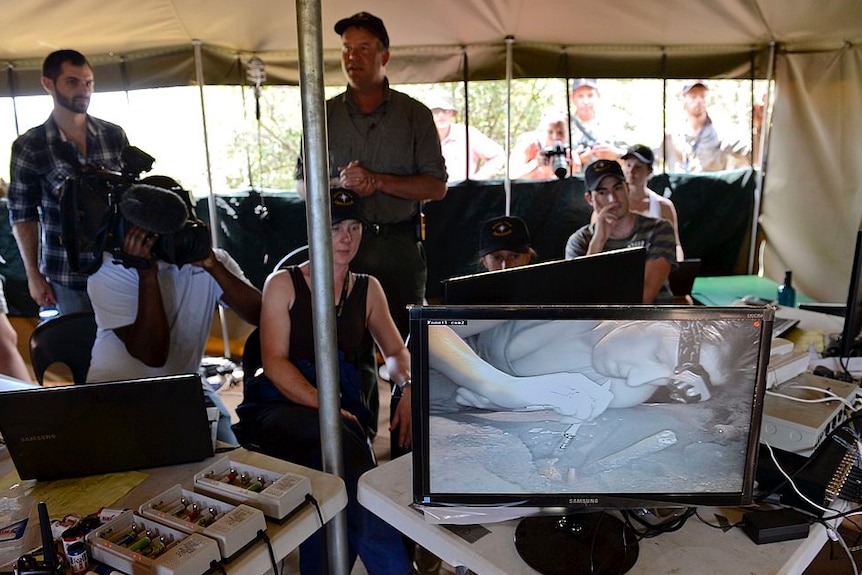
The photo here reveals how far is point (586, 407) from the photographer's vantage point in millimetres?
860

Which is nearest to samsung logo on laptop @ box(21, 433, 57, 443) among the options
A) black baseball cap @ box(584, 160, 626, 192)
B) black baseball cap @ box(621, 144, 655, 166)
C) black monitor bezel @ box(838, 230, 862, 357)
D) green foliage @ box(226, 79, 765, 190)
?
black monitor bezel @ box(838, 230, 862, 357)

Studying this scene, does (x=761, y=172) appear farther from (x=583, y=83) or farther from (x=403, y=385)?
(x=403, y=385)

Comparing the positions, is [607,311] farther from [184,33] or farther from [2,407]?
[184,33]

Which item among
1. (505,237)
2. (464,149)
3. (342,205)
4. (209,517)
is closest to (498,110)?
(464,149)

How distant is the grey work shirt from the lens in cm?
259

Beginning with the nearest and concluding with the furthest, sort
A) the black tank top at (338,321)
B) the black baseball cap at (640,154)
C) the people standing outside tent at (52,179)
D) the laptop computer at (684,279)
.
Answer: the black tank top at (338,321), the people standing outside tent at (52,179), the laptop computer at (684,279), the black baseball cap at (640,154)

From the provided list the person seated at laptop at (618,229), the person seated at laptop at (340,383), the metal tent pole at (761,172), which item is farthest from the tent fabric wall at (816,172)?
the person seated at laptop at (340,383)

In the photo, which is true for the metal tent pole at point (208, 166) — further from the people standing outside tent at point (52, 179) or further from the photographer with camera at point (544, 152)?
the photographer with camera at point (544, 152)

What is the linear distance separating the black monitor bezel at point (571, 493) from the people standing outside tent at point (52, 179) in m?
2.48

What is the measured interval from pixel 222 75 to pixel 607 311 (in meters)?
3.52

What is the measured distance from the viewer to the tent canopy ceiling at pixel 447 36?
319 cm

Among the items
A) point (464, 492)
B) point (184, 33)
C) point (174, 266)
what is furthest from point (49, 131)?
point (464, 492)

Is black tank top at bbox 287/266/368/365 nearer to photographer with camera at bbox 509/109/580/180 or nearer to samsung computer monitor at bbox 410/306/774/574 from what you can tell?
samsung computer monitor at bbox 410/306/774/574

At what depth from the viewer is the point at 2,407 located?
1.10m
